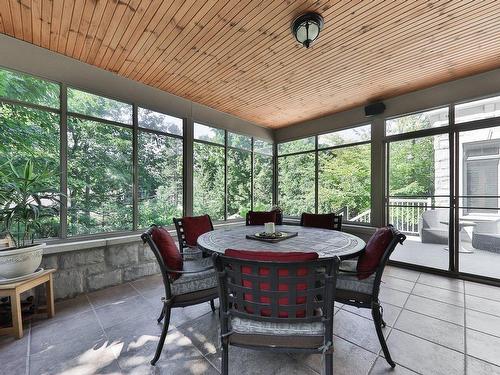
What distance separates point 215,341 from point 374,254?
1.53m

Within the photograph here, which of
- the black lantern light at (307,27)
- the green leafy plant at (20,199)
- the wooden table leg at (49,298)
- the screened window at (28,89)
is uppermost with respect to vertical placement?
the black lantern light at (307,27)

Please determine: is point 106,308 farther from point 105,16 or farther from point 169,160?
point 105,16

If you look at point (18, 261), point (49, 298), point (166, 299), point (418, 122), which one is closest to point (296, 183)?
point (418, 122)

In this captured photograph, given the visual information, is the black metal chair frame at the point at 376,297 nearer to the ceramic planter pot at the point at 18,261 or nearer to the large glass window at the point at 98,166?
the ceramic planter pot at the point at 18,261

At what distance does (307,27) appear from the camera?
7.09 ft

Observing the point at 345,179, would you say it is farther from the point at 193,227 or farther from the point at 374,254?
the point at 193,227

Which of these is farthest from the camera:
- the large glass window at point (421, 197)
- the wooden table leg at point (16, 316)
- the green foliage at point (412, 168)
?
the green foliage at point (412, 168)

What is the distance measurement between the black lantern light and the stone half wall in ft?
11.2

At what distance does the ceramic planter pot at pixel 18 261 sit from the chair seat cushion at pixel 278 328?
2221mm

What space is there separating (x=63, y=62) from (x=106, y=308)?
3069 mm

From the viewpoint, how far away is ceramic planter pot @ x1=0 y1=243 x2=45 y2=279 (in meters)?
2.07

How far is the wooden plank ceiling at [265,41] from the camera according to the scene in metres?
2.07

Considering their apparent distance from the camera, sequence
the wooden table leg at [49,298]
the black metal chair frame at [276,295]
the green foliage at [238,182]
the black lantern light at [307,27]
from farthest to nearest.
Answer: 1. the green foliage at [238,182]
2. the wooden table leg at [49,298]
3. the black lantern light at [307,27]
4. the black metal chair frame at [276,295]

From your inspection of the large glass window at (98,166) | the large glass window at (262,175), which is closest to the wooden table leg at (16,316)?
the large glass window at (98,166)
